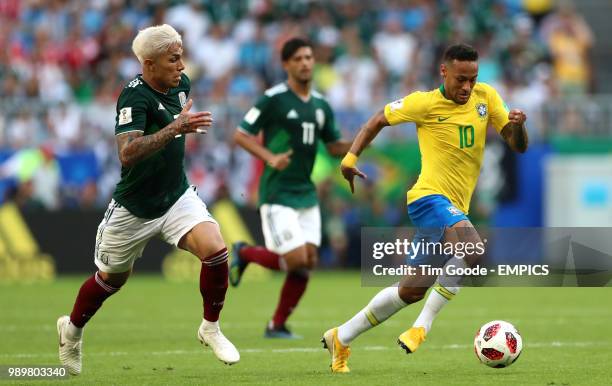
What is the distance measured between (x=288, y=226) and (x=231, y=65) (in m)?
11.5

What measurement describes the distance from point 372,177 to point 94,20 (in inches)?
255

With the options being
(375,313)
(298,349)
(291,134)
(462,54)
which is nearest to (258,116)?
(291,134)

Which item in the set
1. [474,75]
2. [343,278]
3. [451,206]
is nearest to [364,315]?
[451,206]

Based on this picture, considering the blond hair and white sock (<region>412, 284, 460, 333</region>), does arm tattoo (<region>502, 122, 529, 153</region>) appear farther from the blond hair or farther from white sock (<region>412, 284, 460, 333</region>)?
the blond hair

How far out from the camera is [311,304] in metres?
16.5

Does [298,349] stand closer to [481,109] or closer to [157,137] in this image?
[481,109]

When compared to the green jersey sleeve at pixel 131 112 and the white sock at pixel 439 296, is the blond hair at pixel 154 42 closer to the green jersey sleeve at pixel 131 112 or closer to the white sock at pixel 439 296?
the green jersey sleeve at pixel 131 112

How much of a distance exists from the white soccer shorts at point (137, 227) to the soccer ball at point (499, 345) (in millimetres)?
2145

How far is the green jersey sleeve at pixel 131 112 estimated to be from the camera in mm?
9008

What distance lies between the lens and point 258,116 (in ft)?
43.2

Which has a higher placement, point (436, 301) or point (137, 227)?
point (137, 227)

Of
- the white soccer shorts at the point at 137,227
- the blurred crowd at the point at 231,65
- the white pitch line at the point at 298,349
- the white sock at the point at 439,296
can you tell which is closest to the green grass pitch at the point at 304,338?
the white pitch line at the point at 298,349

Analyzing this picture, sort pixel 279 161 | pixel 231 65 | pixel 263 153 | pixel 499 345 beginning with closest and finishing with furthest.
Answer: pixel 499 345
pixel 279 161
pixel 263 153
pixel 231 65

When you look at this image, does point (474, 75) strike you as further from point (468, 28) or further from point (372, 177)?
point (468, 28)
